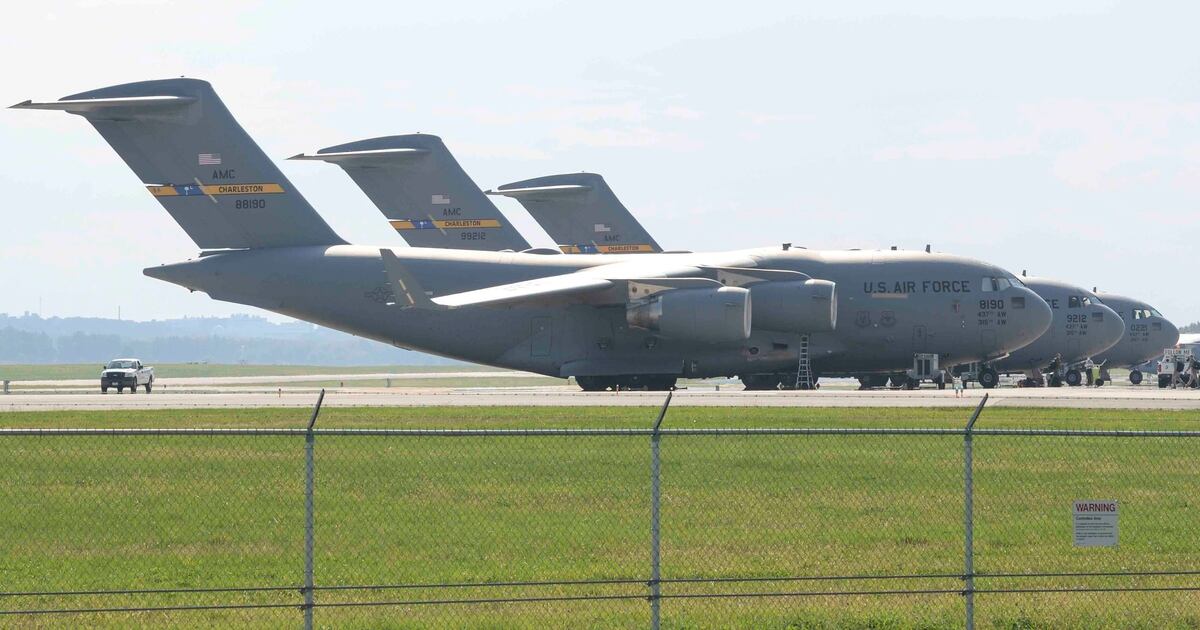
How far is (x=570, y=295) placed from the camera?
42125mm

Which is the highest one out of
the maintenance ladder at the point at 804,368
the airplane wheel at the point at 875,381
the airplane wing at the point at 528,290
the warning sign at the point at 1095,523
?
the airplane wing at the point at 528,290

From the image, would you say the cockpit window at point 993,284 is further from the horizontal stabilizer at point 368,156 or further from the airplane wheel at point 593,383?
the horizontal stabilizer at point 368,156

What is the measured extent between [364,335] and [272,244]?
3619 millimetres

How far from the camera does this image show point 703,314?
4122 centimetres

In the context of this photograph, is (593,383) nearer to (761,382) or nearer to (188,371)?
(761,382)

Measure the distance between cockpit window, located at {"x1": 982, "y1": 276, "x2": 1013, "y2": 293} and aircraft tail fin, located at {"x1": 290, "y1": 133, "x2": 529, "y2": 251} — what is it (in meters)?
19.3

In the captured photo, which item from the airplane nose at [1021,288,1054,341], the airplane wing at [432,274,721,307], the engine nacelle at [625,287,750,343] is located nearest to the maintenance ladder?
the engine nacelle at [625,287,750,343]

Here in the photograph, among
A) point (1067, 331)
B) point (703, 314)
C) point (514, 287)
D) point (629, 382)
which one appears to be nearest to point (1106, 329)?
point (1067, 331)

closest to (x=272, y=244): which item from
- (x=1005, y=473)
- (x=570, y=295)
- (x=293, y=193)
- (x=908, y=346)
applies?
(x=293, y=193)

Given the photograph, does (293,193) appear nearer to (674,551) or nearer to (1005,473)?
(1005,473)

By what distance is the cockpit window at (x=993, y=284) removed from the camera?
44.8 m

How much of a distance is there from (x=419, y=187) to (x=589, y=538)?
39978 mm

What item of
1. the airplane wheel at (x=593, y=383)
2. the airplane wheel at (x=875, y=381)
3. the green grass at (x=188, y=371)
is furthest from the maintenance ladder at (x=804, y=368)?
the green grass at (x=188, y=371)

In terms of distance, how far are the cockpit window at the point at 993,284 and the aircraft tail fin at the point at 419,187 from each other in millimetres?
19347
